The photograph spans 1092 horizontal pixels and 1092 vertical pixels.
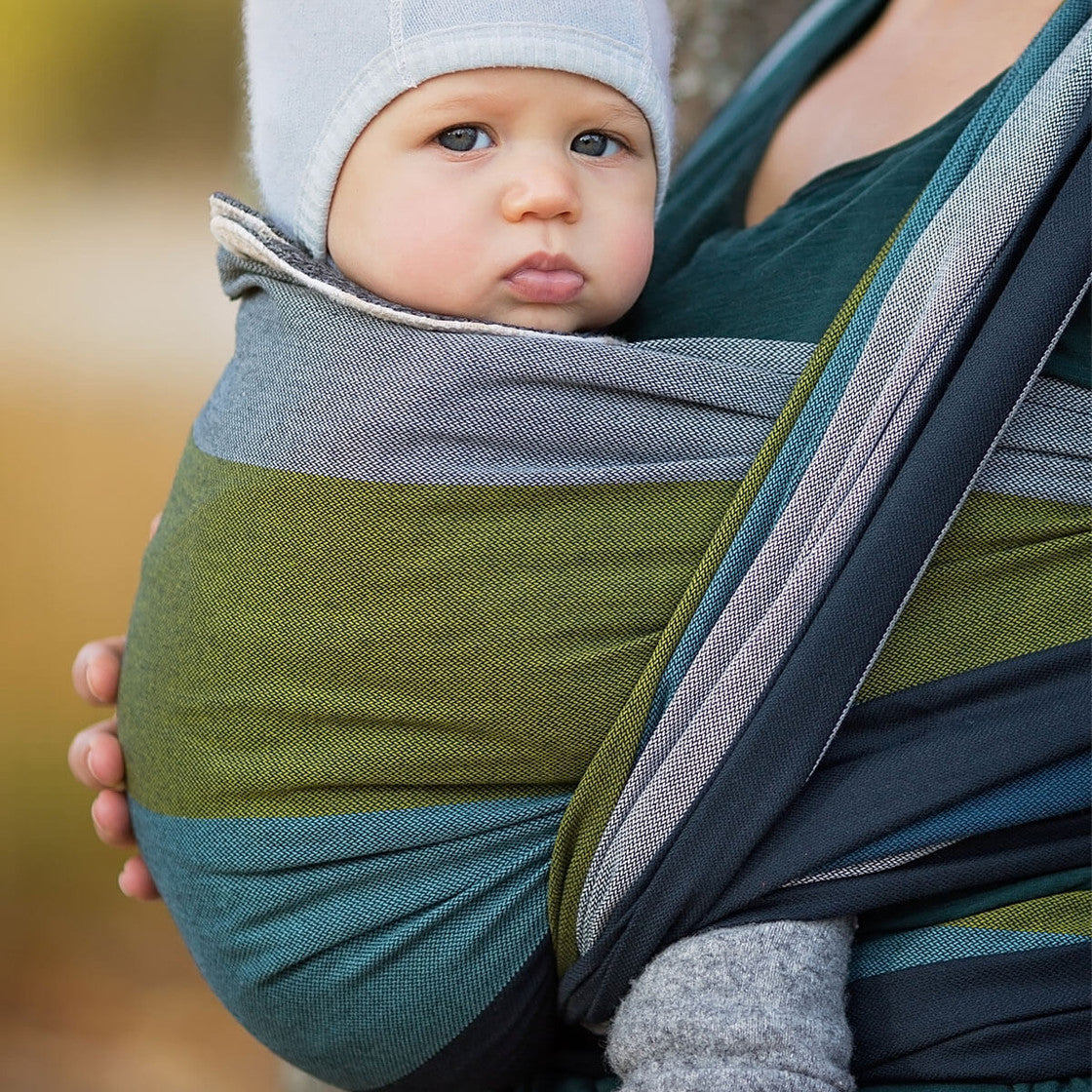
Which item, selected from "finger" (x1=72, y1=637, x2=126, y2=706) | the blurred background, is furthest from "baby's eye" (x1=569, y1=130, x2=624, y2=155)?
the blurred background

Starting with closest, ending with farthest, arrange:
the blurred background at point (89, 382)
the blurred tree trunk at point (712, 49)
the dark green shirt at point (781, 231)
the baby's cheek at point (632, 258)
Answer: the dark green shirt at point (781, 231) < the baby's cheek at point (632, 258) < the blurred tree trunk at point (712, 49) < the blurred background at point (89, 382)

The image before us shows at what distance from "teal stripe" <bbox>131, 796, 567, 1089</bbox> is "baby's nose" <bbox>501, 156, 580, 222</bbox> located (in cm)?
54

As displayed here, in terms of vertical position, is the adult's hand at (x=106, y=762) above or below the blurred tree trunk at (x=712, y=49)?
below

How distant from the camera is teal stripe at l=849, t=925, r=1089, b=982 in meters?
0.97

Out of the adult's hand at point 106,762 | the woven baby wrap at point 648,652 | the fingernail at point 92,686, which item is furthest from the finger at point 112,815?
the woven baby wrap at point 648,652

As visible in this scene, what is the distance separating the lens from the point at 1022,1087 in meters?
0.97

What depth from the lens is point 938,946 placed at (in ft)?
3.26

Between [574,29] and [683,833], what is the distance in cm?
75

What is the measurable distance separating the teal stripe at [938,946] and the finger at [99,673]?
85 cm

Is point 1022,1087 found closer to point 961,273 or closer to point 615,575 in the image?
point 615,575

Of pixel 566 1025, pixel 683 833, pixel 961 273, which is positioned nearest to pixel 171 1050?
pixel 566 1025

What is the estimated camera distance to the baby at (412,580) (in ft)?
3.44

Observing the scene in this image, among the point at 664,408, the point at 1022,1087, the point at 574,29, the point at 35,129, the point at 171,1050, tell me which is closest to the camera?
the point at 1022,1087

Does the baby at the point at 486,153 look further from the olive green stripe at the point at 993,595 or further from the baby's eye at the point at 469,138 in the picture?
the olive green stripe at the point at 993,595
